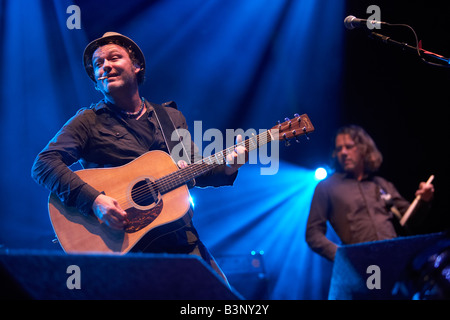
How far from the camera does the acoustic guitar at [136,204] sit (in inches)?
94.7

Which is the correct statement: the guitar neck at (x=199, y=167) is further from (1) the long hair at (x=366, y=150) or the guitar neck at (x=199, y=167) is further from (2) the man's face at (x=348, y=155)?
(1) the long hair at (x=366, y=150)

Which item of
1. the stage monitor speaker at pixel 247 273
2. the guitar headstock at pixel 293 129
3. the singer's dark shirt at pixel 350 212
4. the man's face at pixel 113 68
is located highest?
the man's face at pixel 113 68

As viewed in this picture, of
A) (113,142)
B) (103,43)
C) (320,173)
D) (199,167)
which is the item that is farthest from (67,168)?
(320,173)

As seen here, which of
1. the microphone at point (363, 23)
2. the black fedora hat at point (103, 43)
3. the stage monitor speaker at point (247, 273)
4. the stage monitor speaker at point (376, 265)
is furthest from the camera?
the stage monitor speaker at point (247, 273)

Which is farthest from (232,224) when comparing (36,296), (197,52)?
(36,296)

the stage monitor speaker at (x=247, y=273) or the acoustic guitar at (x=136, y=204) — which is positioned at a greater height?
the acoustic guitar at (x=136, y=204)

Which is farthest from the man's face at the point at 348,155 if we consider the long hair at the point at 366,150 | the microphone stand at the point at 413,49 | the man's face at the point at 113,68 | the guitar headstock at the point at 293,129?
the man's face at the point at 113,68

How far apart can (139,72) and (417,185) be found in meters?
5.18

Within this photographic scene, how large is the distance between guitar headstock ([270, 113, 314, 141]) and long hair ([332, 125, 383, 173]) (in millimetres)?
2208

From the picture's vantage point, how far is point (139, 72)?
134 inches

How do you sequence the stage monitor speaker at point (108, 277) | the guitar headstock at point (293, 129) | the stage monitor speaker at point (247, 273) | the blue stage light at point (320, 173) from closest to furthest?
1. the stage monitor speaker at point (108, 277)
2. the guitar headstock at point (293, 129)
3. the stage monitor speaker at point (247, 273)
4. the blue stage light at point (320, 173)

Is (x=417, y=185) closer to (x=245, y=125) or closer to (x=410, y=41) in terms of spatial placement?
(x=410, y=41)

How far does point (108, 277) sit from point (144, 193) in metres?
1.38

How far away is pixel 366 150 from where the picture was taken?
489 cm
